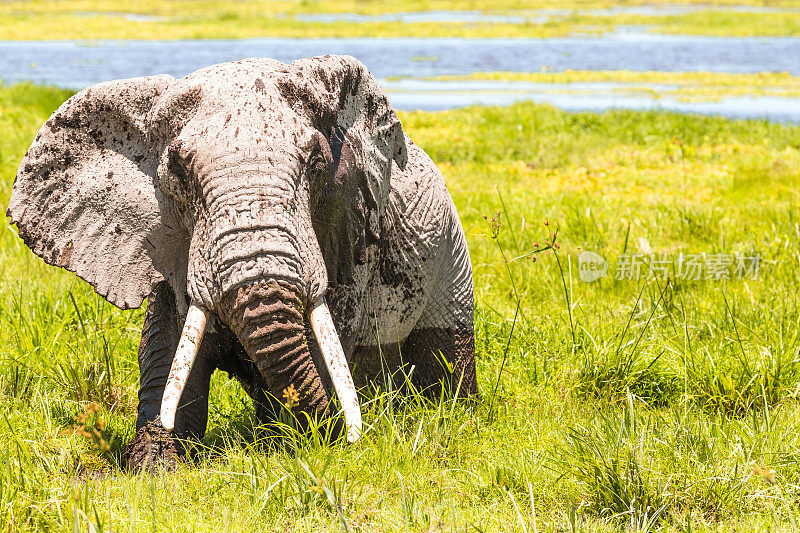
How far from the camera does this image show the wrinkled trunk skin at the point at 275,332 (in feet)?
9.89

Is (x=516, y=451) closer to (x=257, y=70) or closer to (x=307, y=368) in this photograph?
(x=307, y=368)

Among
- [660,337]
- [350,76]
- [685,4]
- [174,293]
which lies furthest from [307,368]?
[685,4]

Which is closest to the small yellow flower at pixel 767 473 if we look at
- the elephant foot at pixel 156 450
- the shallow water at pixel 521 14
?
the elephant foot at pixel 156 450

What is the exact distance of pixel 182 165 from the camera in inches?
131

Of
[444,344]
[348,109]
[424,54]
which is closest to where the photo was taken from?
[348,109]

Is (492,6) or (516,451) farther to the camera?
(492,6)

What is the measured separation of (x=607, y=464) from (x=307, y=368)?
3.57 ft

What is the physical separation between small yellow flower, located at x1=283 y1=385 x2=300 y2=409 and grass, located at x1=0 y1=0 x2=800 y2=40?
30.4 m

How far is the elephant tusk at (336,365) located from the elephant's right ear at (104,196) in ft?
2.52

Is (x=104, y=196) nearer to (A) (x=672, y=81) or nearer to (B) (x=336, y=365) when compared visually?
(B) (x=336, y=365)

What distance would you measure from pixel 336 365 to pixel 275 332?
0.27 metres

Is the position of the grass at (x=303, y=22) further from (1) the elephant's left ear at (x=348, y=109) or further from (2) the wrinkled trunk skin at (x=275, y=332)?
(2) the wrinkled trunk skin at (x=275, y=332)

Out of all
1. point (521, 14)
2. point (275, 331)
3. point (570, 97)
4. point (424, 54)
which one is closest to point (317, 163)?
point (275, 331)

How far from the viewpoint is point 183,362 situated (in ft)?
10.2
